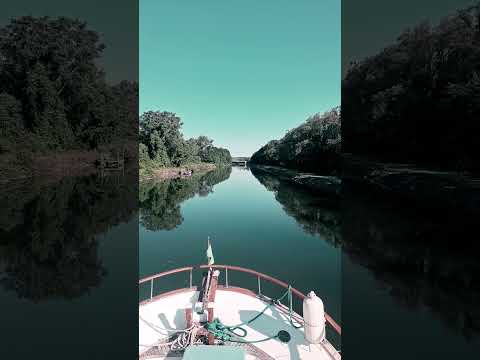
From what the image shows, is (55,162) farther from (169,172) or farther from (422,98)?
(422,98)

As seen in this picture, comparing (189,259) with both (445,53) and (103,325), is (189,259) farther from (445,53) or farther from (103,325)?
(445,53)

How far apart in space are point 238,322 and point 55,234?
7180 millimetres

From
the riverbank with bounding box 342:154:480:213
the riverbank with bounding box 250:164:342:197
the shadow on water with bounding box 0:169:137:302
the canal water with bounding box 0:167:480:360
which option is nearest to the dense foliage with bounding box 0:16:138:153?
the shadow on water with bounding box 0:169:137:302

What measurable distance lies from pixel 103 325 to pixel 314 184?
21.7 m

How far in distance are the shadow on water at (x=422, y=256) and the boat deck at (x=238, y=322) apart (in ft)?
7.07

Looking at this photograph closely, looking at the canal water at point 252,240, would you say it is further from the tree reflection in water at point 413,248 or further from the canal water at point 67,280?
the canal water at point 67,280

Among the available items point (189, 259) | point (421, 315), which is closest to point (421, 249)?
point (421, 315)

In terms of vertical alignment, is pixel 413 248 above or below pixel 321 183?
below

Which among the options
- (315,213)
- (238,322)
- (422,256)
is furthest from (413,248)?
(238,322)

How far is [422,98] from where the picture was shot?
50.8 ft

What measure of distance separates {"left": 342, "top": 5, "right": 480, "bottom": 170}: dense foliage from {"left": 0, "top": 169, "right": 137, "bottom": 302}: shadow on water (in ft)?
34.1

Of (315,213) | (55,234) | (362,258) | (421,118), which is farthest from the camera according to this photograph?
(421,118)

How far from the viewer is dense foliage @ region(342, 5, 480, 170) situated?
42.2 feet

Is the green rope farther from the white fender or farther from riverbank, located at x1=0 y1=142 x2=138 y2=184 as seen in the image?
riverbank, located at x1=0 y1=142 x2=138 y2=184
